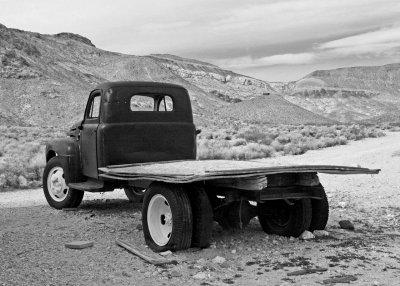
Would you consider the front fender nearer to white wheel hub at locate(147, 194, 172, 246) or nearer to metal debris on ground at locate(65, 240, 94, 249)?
metal debris on ground at locate(65, 240, 94, 249)

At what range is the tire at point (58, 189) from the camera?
999 centimetres

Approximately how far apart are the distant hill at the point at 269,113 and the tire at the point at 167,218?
78087mm

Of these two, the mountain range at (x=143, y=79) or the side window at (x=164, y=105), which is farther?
the mountain range at (x=143, y=79)

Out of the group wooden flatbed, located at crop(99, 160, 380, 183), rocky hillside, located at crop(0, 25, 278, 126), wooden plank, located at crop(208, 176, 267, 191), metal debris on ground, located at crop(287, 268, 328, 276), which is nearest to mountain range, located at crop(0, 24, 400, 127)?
rocky hillside, located at crop(0, 25, 278, 126)

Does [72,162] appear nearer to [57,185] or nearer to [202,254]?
[57,185]

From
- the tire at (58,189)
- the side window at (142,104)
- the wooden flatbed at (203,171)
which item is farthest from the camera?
the side window at (142,104)

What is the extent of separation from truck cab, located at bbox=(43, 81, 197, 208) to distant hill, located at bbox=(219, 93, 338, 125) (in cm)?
7544

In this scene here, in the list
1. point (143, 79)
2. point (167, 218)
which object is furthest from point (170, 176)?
point (143, 79)

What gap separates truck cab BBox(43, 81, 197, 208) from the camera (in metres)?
8.82

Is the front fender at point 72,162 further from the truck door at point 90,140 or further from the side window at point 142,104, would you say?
the side window at point 142,104

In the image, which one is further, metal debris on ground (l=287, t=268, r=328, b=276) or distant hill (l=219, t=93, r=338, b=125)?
distant hill (l=219, t=93, r=338, b=125)

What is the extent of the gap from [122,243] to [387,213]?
4.78m

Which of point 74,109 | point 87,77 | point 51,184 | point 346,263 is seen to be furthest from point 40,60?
point 346,263

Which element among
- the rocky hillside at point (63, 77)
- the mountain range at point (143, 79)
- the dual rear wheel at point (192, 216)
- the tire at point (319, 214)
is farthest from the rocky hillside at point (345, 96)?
the dual rear wheel at point (192, 216)
